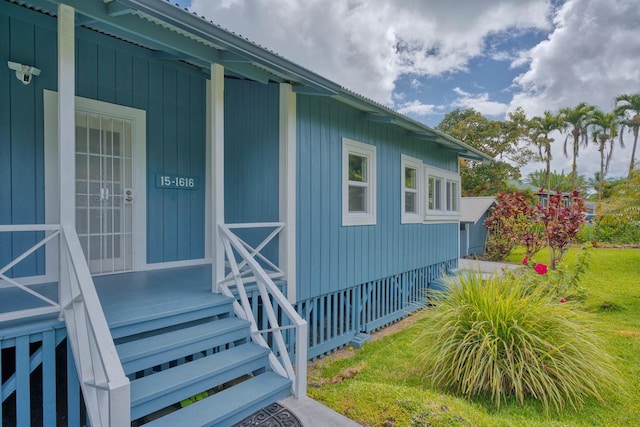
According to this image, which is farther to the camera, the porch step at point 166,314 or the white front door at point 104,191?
the white front door at point 104,191

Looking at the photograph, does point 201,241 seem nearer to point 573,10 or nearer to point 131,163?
point 131,163

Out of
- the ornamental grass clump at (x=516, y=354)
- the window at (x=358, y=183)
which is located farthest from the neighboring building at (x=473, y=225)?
the ornamental grass clump at (x=516, y=354)

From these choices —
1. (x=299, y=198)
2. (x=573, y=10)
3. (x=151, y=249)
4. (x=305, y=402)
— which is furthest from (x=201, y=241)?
(x=573, y=10)

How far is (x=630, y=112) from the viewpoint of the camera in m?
22.7

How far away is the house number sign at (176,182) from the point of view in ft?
15.7

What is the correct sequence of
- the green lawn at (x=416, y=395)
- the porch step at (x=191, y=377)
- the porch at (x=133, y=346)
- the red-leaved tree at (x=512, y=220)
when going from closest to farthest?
1. the porch at (x=133, y=346)
2. the porch step at (x=191, y=377)
3. the green lawn at (x=416, y=395)
4. the red-leaved tree at (x=512, y=220)

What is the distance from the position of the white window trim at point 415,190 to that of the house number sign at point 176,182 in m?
3.80

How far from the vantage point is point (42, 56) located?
3.74 meters

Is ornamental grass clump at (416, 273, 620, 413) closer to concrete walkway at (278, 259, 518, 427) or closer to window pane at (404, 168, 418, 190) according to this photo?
concrete walkway at (278, 259, 518, 427)

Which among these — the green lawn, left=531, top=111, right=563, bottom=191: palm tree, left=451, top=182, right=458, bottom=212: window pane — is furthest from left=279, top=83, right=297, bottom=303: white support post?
left=531, top=111, right=563, bottom=191: palm tree

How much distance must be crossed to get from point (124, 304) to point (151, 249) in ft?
5.53

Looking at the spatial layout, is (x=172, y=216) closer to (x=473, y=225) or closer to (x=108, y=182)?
(x=108, y=182)

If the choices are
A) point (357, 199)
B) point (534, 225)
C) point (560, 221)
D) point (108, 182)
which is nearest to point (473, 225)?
point (534, 225)

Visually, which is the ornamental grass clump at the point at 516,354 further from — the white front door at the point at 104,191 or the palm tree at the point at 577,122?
the palm tree at the point at 577,122
